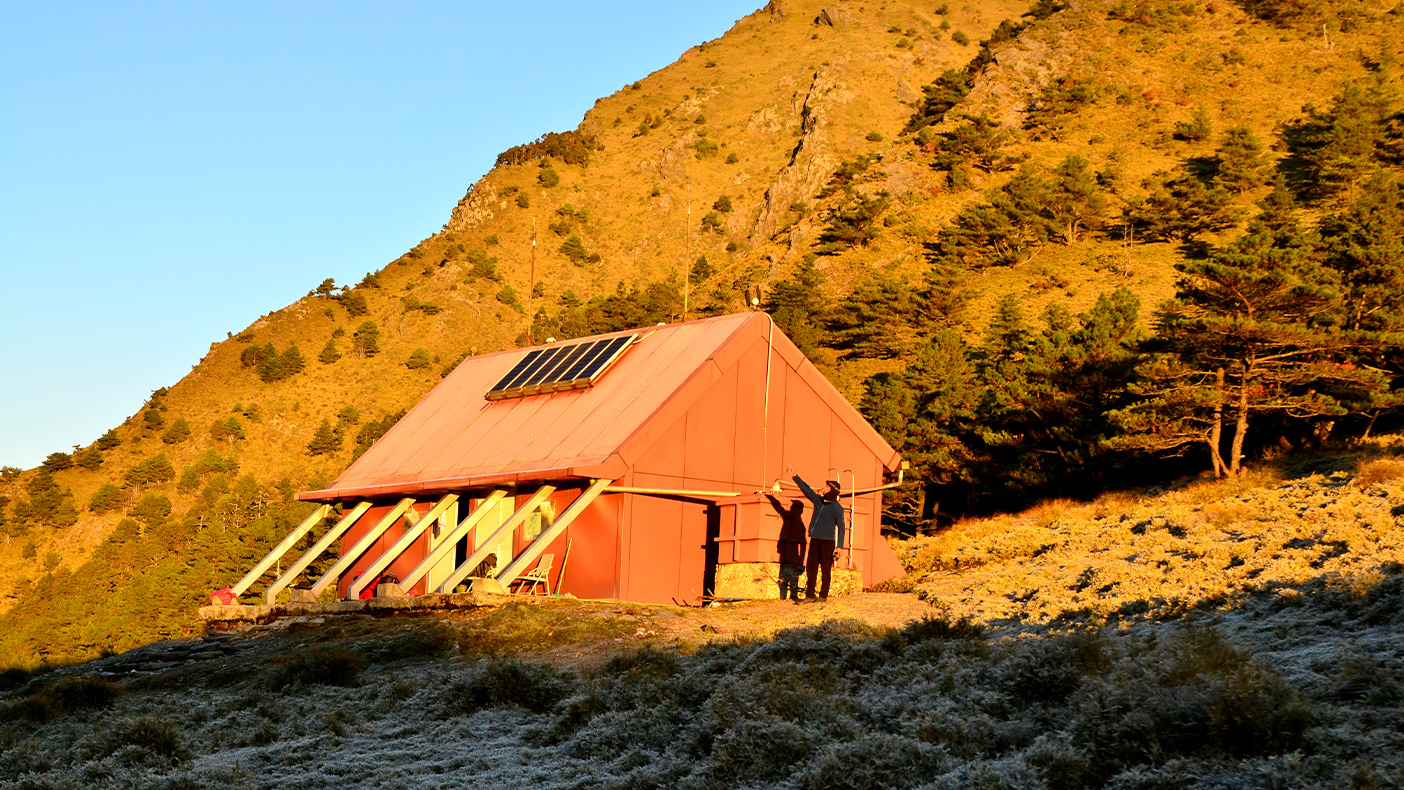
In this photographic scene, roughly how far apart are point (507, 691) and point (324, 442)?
64337mm

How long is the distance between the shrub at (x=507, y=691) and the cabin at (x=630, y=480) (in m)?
6.67

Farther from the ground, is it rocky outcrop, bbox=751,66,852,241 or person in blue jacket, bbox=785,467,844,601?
rocky outcrop, bbox=751,66,852,241

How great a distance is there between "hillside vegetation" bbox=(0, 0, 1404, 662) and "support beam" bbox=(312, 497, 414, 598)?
821 cm

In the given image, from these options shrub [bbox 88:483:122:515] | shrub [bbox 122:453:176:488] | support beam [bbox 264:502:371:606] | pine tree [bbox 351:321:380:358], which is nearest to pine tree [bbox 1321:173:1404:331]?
support beam [bbox 264:502:371:606]

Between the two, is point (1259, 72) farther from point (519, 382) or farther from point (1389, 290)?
point (519, 382)

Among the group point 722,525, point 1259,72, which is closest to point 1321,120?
point 1259,72

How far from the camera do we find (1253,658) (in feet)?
30.9

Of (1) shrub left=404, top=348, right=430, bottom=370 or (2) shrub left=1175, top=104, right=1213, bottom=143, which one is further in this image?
(2) shrub left=1175, top=104, right=1213, bottom=143

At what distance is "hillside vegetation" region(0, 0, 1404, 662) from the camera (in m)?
33.1

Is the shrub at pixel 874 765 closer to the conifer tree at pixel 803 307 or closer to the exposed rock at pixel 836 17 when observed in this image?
the conifer tree at pixel 803 307

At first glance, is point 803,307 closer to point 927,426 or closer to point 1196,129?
point 927,426

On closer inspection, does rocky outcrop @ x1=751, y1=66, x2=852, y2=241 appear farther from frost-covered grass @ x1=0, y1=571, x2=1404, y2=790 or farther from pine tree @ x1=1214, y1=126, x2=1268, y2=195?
frost-covered grass @ x1=0, y1=571, x2=1404, y2=790

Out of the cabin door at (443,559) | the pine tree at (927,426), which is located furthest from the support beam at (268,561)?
the pine tree at (927,426)

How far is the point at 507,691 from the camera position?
12.5m
